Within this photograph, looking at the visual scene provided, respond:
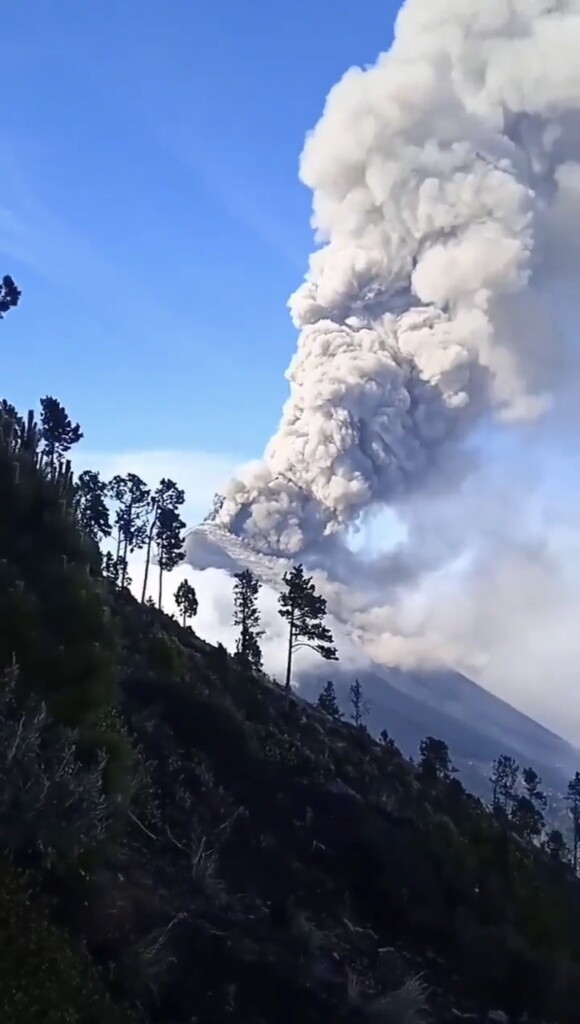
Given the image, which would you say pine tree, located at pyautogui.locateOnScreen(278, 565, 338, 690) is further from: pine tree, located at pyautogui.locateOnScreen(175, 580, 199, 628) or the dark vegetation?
the dark vegetation

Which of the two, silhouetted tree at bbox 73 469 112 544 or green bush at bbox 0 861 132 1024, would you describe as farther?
silhouetted tree at bbox 73 469 112 544

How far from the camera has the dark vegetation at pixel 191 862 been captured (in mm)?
12336

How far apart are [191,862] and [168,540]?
52.6 meters

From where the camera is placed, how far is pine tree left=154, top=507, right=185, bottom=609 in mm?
69875

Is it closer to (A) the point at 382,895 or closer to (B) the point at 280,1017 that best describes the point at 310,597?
(A) the point at 382,895

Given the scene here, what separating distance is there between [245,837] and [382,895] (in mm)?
3620

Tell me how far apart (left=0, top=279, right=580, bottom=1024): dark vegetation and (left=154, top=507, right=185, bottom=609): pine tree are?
116 ft

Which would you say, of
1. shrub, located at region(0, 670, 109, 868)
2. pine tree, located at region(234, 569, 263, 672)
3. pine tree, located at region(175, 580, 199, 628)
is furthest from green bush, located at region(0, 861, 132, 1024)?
pine tree, located at region(175, 580, 199, 628)

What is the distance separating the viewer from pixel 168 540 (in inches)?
2771

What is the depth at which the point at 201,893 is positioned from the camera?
55.8 feet

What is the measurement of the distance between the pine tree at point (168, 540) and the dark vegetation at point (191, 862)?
35.3 meters

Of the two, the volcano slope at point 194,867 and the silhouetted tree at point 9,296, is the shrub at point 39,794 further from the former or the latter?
the silhouetted tree at point 9,296

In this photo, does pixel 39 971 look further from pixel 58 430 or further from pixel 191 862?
pixel 58 430

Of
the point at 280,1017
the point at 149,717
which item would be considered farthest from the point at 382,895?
the point at 280,1017
